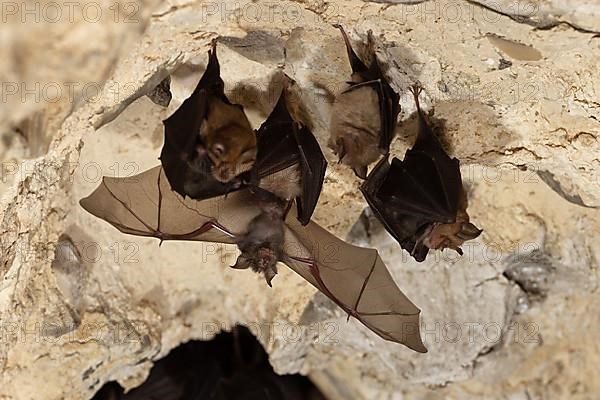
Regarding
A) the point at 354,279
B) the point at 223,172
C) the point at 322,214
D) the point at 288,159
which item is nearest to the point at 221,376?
the point at 322,214

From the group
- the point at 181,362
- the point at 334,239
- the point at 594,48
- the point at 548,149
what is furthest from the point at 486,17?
the point at 181,362

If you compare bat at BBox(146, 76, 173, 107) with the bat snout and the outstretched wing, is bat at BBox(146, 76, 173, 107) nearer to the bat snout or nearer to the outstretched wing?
the outstretched wing

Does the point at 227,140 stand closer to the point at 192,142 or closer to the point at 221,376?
the point at 192,142

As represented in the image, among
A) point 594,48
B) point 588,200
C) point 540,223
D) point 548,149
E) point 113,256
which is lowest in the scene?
point 113,256

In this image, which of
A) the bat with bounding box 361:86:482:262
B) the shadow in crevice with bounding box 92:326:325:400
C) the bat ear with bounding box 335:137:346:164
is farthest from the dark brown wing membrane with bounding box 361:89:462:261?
the shadow in crevice with bounding box 92:326:325:400

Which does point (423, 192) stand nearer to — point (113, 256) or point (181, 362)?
point (113, 256)

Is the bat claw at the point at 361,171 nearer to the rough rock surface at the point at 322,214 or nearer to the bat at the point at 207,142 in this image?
the rough rock surface at the point at 322,214

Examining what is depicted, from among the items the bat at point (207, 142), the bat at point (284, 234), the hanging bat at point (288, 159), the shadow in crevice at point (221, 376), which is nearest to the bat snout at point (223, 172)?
the bat at point (207, 142)
